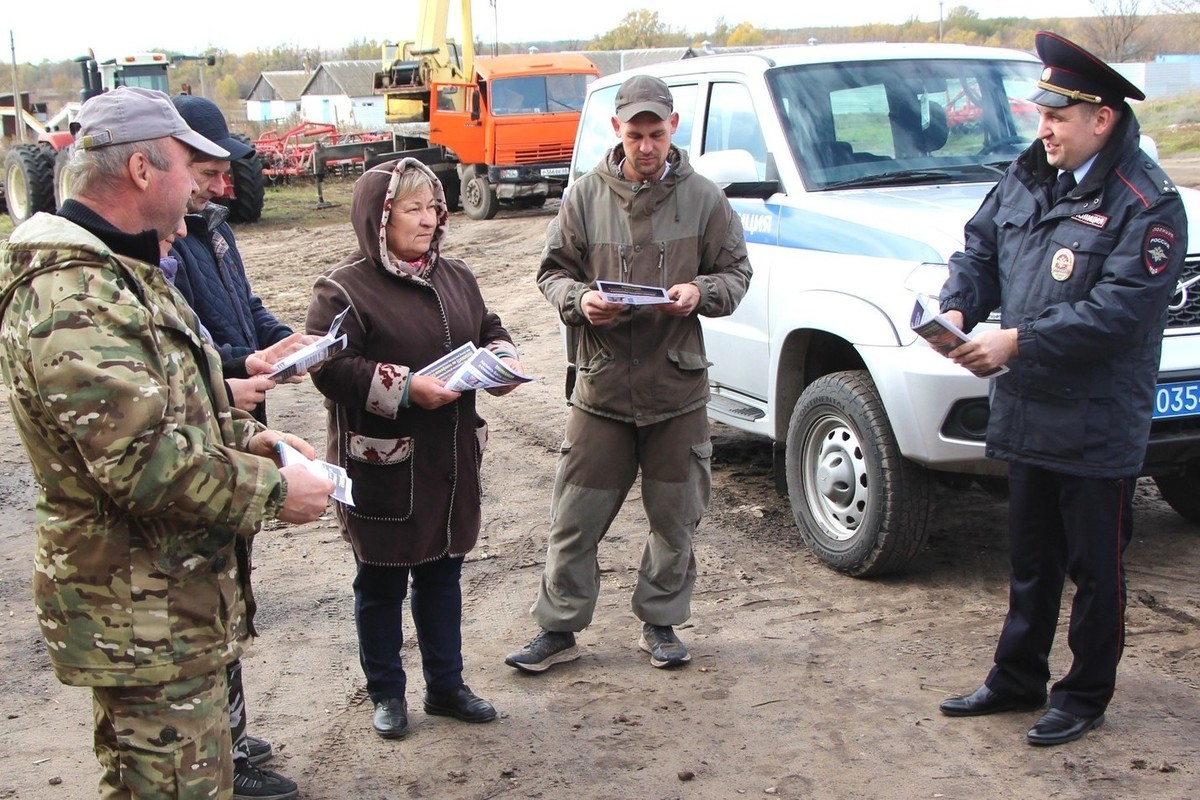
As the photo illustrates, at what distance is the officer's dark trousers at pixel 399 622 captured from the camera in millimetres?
3871

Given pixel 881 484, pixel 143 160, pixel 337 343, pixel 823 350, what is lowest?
pixel 881 484

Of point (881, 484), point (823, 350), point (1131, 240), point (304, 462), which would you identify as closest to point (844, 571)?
point (881, 484)

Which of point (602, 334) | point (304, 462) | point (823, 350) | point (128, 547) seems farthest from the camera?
point (823, 350)

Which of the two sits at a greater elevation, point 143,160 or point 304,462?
point 143,160

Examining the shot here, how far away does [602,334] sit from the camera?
426cm

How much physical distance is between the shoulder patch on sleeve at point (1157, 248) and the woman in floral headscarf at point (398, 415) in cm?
182

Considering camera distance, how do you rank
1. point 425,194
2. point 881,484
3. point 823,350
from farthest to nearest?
1. point 823,350
2. point 881,484
3. point 425,194

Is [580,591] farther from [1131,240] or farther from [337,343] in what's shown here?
[1131,240]

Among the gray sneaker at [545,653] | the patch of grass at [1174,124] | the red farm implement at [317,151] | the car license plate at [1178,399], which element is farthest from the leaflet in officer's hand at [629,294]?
the patch of grass at [1174,124]

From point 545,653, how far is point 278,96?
302 ft

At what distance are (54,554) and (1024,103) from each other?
4810 millimetres

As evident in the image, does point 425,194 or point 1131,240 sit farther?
point 425,194

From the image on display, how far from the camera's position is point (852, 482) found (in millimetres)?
5078

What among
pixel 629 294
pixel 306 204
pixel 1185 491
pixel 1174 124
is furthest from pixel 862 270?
pixel 1174 124
